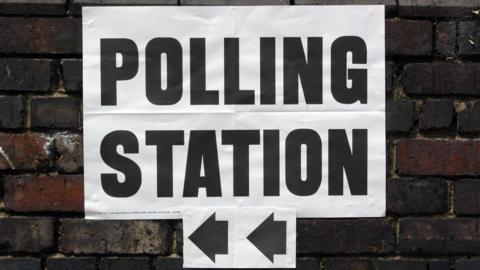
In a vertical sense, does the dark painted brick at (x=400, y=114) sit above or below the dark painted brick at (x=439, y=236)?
above

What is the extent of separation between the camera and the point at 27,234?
1.74 metres

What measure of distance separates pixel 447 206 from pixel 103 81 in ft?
3.32

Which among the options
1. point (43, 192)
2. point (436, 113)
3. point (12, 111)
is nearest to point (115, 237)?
point (43, 192)

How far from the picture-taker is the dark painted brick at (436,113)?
173 centimetres

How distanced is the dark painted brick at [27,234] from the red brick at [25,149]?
0.15 meters

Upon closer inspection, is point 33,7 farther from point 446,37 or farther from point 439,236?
point 439,236

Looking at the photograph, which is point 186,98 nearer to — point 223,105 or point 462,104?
point 223,105

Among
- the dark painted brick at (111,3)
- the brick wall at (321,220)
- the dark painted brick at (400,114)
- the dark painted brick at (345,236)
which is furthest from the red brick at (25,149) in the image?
the dark painted brick at (400,114)

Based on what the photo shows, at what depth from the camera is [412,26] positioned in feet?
5.66

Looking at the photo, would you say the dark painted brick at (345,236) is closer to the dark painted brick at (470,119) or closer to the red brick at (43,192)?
the dark painted brick at (470,119)

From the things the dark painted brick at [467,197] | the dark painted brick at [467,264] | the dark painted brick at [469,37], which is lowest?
the dark painted brick at [467,264]

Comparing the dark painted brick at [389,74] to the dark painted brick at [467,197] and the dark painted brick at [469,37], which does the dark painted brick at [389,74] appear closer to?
the dark painted brick at [469,37]

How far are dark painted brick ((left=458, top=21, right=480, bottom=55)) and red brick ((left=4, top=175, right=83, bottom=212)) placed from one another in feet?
3.65

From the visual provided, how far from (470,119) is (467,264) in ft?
1.33
